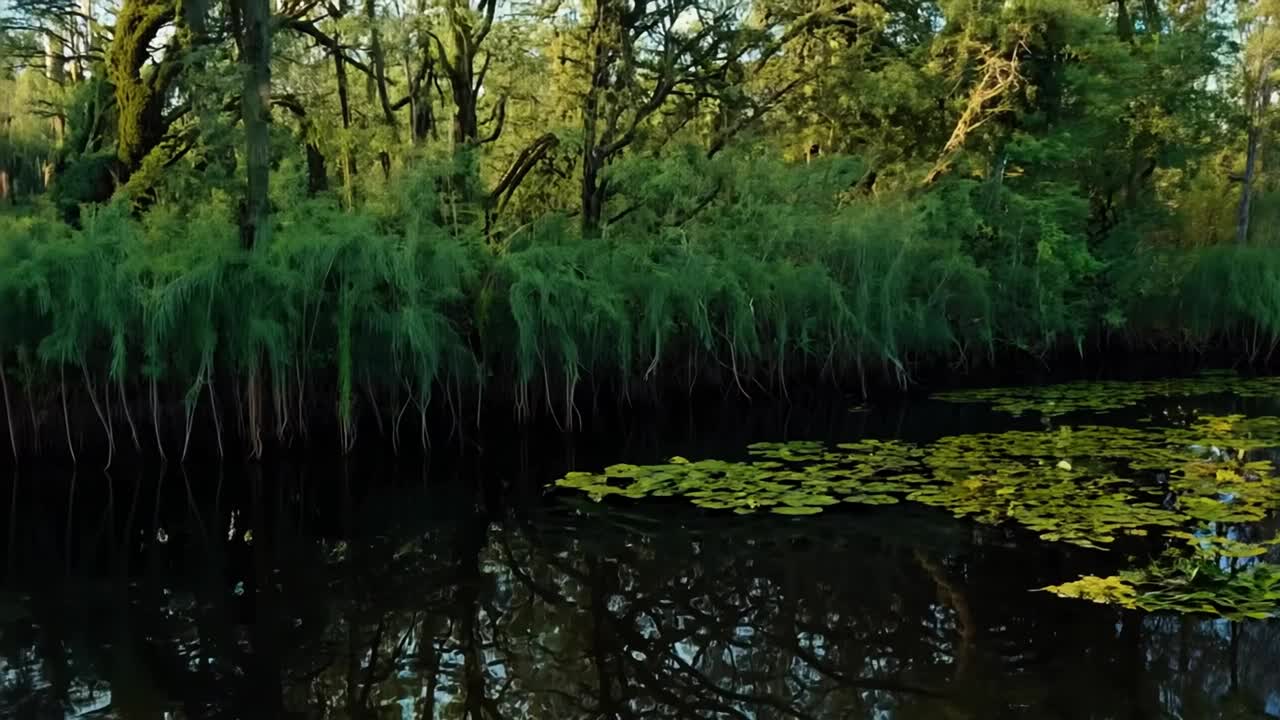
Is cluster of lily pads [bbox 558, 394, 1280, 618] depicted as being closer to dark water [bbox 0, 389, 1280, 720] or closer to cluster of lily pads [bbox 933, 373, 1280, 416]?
dark water [bbox 0, 389, 1280, 720]

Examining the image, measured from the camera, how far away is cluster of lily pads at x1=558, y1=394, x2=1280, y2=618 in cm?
492

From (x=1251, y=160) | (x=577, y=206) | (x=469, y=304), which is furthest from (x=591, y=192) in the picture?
(x=1251, y=160)

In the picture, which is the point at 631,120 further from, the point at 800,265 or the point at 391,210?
the point at 391,210

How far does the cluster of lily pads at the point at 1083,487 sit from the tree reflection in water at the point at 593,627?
288 millimetres

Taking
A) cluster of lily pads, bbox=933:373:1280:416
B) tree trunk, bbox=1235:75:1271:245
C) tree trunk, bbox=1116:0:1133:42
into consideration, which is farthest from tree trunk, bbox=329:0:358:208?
tree trunk, bbox=1235:75:1271:245

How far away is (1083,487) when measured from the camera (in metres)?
7.05

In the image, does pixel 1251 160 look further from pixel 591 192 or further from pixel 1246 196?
pixel 591 192

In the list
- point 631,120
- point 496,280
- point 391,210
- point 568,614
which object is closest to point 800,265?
point 631,120

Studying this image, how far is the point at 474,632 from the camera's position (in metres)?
4.67

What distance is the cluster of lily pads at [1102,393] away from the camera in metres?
11.9

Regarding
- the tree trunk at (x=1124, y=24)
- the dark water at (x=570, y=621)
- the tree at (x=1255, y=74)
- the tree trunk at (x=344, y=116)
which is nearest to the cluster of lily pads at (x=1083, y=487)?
the dark water at (x=570, y=621)

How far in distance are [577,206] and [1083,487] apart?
29.6 ft

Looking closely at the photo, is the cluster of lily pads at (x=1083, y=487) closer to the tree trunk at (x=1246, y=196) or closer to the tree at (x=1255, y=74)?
the tree trunk at (x=1246, y=196)

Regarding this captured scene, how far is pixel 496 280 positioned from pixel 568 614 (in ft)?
19.7
